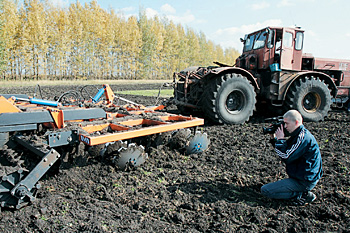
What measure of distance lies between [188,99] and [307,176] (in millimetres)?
4971

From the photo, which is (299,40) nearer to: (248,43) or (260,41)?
(260,41)

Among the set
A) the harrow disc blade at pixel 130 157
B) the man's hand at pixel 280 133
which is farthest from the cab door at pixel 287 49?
the harrow disc blade at pixel 130 157

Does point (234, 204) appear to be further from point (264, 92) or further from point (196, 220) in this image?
point (264, 92)

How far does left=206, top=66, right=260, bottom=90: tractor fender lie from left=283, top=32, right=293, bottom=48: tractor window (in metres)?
1.50

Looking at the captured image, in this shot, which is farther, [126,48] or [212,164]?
[126,48]

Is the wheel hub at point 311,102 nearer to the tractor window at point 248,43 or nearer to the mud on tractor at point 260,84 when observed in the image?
the mud on tractor at point 260,84

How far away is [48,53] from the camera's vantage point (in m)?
32.5

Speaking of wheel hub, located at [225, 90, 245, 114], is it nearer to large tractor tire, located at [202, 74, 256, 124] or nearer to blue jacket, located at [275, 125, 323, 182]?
large tractor tire, located at [202, 74, 256, 124]

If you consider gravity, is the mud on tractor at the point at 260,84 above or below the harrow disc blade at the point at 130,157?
above

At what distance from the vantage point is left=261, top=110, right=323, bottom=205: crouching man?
3242 millimetres

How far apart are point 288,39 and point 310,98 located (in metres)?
1.93

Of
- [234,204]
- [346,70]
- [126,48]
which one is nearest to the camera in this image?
[234,204]

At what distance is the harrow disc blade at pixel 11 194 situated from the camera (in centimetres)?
287

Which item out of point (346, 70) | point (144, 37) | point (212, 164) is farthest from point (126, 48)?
point (212, 164)
